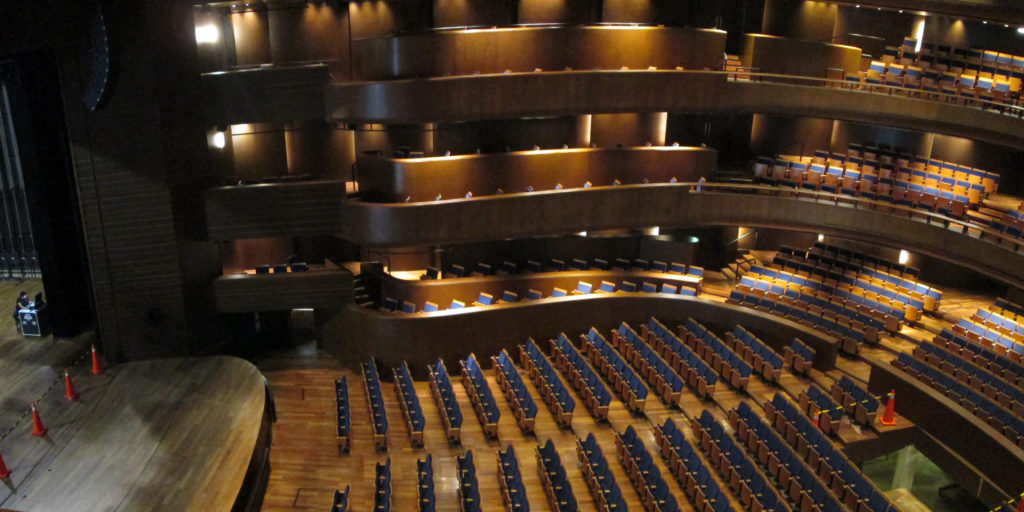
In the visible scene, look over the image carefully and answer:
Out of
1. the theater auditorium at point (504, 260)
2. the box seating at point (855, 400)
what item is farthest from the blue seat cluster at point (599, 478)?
the box seating at point (855, 400)

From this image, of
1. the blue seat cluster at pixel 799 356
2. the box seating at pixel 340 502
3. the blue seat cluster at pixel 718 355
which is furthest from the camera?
the blue seat cluster at pixel 799 356

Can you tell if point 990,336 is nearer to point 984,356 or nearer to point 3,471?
point 984,356

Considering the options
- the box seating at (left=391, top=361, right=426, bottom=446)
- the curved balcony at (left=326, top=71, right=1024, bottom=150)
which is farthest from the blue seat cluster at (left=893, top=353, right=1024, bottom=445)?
the box seating at (left=391, top=361, right=426, bottom=446)

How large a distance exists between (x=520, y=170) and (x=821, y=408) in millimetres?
5474

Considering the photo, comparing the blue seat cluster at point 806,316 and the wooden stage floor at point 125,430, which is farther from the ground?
the blue seat cluster at point 806,316

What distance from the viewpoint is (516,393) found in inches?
355

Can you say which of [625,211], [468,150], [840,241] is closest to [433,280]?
[468,150]

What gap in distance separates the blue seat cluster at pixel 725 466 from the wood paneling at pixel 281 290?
513 centimetres

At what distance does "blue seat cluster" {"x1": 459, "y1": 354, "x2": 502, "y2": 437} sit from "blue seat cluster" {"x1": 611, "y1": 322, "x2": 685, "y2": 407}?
2072 millimetres

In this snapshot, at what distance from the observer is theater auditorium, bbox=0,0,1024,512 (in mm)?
7527

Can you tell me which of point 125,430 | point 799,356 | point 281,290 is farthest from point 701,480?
point 281,290

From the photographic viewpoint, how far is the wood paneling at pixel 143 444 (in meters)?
6.40

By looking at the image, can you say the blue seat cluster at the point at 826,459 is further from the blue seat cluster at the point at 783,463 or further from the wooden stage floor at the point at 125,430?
the wooden stage floor at the point at 125,430

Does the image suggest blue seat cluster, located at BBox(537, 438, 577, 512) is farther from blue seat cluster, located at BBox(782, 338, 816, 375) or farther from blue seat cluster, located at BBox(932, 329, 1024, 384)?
blue seat cluster, located at BBox(932, 329, 1024, 384)
